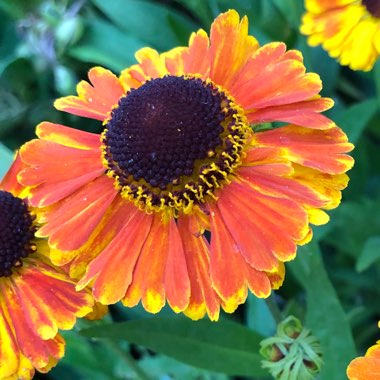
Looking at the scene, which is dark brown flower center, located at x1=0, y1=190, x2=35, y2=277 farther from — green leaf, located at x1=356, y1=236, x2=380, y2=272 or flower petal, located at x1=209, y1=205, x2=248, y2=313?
green leaf, located at x1=356, y1=236, x2=380, y2=272

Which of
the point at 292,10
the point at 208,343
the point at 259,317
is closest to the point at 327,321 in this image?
the point at 208,343

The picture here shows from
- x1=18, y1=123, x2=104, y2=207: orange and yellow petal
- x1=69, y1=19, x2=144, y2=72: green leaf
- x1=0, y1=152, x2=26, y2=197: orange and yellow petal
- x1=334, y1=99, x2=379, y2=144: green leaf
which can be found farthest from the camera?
x1=69, y1=19, x2=144, y2=72: green leaf

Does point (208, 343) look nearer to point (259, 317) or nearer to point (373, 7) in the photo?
point (259, 317)

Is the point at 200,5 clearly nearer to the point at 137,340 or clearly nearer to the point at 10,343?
the point at 137,340

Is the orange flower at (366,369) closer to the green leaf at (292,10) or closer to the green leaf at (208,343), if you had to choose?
the green leaf at (208,343)

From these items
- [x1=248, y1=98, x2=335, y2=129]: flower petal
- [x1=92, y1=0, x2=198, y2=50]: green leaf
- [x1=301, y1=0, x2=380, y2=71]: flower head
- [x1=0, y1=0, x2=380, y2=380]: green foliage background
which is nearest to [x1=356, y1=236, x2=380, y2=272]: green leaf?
[x1=0, y1=0, x2=380, y2=380]: green foliage background

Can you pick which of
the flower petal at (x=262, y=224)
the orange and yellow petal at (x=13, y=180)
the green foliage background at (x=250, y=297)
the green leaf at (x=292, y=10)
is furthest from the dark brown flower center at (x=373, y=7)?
the orange and yellow petal at (x=13, y=180)
